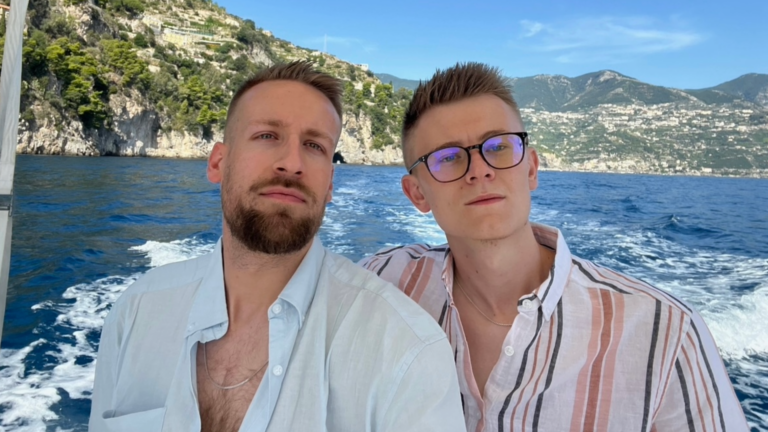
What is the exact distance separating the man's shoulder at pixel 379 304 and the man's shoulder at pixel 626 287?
1.62 ft

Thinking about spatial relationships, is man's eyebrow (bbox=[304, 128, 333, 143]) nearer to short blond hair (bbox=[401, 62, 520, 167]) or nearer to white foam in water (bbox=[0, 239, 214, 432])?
short blond hair (bbox=[401, 62, 520, 167])

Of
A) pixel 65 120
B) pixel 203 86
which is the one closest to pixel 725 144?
A: pixel 203 86

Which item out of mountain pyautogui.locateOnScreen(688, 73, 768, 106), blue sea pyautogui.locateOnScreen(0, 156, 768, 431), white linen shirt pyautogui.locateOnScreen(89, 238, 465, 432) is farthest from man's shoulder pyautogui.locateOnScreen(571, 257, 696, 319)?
mountain pyautogui.locateOnScreen(688, 73, 768, 106)

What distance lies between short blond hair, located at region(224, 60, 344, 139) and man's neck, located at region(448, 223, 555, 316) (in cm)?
60

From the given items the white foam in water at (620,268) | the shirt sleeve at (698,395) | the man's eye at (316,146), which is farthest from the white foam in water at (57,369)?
the shirt sleeve at (698,395)

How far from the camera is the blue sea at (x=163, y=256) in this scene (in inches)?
119

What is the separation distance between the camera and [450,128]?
1366mm

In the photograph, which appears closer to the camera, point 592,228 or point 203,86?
point 592,228

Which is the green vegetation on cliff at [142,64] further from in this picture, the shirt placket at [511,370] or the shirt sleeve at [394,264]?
the shirt placket at [511,370]

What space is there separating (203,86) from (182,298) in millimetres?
47139

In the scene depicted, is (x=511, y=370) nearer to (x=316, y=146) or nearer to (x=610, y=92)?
(x=316, y=146)

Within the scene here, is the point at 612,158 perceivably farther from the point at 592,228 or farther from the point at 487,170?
the point at 487,170

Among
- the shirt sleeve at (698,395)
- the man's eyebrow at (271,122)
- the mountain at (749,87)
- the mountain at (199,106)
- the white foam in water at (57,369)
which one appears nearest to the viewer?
the shirt sleeve at (698,395)

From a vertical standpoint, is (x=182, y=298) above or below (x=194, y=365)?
above
